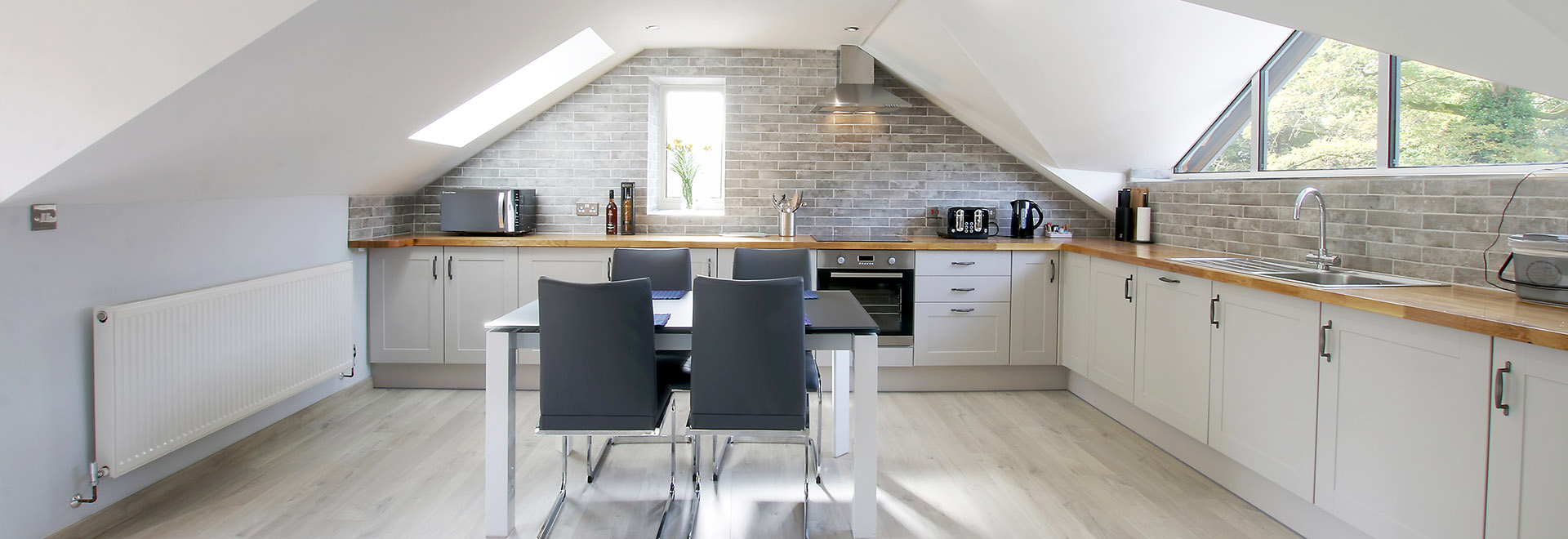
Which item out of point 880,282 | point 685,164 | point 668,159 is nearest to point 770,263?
point 880,282

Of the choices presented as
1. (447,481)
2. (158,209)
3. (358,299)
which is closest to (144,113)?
(158,209)

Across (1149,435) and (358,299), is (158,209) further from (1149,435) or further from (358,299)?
(1149,435)

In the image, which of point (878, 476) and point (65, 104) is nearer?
point (65, 104)

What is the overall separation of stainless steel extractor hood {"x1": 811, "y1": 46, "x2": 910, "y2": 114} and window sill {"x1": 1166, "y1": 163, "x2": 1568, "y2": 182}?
182cm

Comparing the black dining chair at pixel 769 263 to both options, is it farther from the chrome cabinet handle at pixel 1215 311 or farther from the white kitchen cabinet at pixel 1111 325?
the chrome cabinet handle at pixel 1215 311

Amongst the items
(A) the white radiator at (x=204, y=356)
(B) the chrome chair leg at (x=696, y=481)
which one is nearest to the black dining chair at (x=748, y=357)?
(B) the chrome chair leg at (x=696, y=481)

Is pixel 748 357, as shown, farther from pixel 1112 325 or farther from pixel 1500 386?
pixel 1112 325

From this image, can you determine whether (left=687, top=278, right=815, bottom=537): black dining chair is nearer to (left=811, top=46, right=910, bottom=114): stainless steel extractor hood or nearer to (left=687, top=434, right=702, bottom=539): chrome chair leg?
(left=687, top=434, right=702, bottom=539): chrome chair leg

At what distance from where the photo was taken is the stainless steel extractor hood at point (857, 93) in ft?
16.6

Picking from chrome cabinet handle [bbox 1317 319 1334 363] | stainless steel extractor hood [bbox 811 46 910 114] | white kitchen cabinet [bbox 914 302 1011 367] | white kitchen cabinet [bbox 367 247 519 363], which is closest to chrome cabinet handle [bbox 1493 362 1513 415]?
chrome cabinet handle [bbox 1317 319 1334 363]

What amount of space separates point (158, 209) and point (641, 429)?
2033 mm

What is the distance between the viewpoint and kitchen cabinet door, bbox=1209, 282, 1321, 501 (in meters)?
2.79

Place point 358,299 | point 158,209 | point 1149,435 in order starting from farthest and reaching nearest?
point 358,299, point 1149,435, point 158,209

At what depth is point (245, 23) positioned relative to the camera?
237 cm
